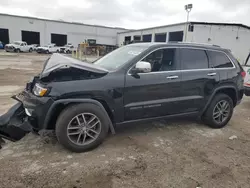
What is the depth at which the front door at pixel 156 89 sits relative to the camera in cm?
352

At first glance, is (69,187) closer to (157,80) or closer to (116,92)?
(116,92)

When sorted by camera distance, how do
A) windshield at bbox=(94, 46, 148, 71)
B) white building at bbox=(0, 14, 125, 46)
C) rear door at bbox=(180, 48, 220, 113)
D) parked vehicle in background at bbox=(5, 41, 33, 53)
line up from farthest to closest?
white building at bbox=(0, 14, 125, 46) → parked vehicle in background at bbox=(5, 41, 33, 53) → rear door at bbox=(180, 48, 220, 113) → windshield at bbox=(94, 46, 148, 71)

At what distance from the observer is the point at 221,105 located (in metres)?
4.59

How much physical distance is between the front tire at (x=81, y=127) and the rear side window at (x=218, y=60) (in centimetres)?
258

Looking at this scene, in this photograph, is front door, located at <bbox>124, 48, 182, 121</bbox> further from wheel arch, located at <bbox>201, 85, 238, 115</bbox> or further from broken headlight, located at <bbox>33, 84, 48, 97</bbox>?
broken headlight, located at <bbox>33, 84, 48, 97</bbox>

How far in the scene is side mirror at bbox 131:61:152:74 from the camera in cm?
337

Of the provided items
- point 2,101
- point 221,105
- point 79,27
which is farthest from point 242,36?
point 79,27

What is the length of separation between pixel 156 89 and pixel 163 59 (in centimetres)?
62

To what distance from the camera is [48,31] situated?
41.9m

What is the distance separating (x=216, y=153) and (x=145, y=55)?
203cm

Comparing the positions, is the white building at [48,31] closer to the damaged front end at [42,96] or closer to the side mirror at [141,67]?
the damaged front end at [42,96]

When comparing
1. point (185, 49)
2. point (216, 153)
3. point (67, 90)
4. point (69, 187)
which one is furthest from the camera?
point (185, 49)

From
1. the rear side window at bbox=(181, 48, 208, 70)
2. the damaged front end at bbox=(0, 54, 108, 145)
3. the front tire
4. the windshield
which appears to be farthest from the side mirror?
the rear side window at bbox=(181, 48, 208, 70)

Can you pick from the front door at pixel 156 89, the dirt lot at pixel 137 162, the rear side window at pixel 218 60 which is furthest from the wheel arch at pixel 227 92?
the front door at pixel 156 89
